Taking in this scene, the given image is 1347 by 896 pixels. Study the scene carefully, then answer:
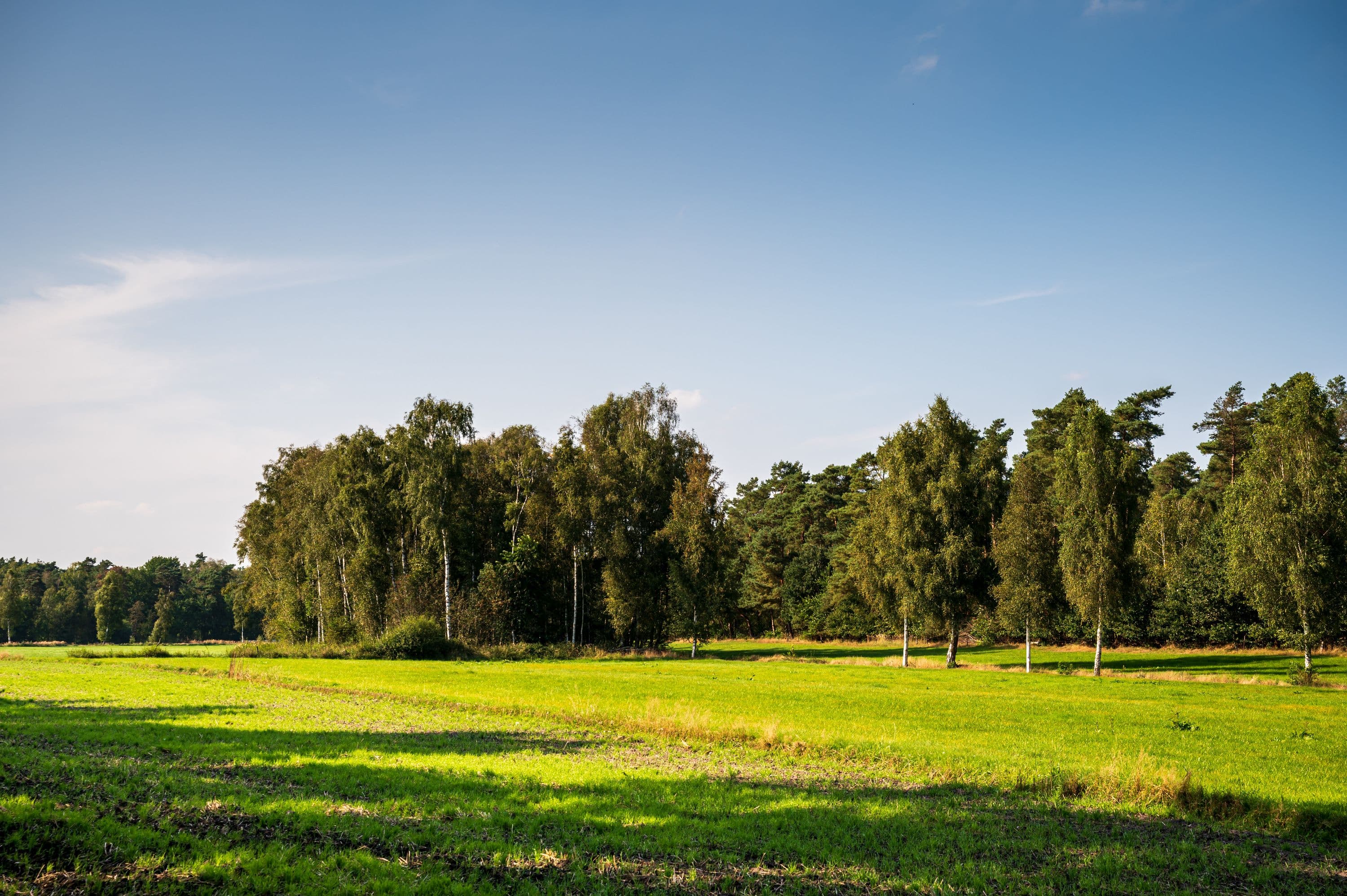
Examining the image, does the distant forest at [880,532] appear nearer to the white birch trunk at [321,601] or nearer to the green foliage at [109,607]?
the white birch trunk at [321,601]

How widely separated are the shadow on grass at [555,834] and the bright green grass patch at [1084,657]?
142ft

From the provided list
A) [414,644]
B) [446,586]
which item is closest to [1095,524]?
[446,586]

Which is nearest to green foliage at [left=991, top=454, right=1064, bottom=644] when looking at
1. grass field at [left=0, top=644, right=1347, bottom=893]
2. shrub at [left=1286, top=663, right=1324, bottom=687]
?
shrub at [left=1286, top=663, right=1324, bottom=687]

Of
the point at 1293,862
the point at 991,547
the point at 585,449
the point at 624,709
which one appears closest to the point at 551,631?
the point at 585,449

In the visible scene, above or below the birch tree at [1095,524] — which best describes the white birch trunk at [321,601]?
below

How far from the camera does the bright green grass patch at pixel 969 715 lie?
60.5 ft

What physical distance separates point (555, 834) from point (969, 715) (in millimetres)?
22434

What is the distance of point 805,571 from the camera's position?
100500mm

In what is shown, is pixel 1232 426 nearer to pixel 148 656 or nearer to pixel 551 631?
pixel 551 631

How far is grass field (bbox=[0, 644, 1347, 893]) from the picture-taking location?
32.9 ft

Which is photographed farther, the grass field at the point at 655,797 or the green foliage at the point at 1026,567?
the green foliage at the point at 1026,567

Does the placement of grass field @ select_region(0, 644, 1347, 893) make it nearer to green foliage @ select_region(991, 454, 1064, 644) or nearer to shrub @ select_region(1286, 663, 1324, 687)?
shrub @ select_region(1286, 663, 1324, 687)

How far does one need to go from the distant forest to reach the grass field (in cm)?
2226

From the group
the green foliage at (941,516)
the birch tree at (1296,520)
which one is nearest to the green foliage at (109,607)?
the green foliage at (941,516)
